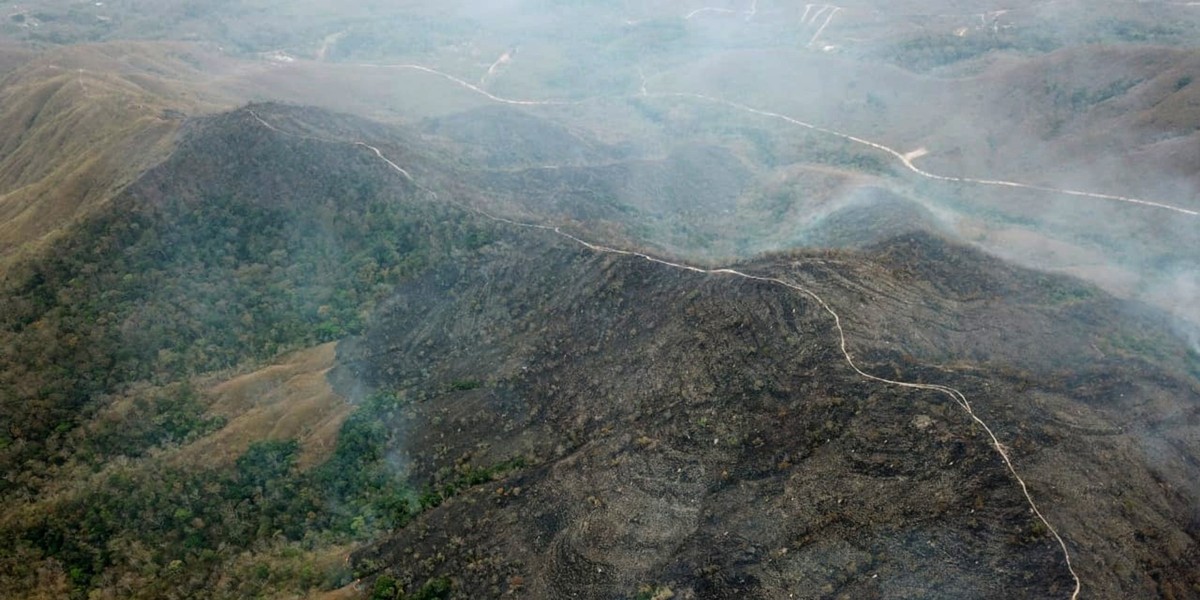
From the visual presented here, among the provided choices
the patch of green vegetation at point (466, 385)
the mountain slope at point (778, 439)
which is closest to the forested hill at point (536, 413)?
the mountain slope at point (778, 439)

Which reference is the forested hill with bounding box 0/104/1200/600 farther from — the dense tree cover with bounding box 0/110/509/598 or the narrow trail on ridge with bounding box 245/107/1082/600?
the narrow trail on ridge with bounding box 245/107/1082/600

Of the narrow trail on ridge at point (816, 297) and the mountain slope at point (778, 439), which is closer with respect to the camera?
the narrow trail on ridge at point (816, 297)

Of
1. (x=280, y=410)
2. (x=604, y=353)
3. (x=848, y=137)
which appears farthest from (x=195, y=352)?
(x=848, y=137)

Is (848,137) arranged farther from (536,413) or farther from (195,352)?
(195,352)

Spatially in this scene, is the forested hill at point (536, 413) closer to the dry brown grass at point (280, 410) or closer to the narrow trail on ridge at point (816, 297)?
the dry brown grass at point (280, 410)

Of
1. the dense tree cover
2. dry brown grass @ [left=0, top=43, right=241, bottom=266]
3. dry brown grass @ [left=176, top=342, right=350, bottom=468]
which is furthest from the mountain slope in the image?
dry brown grass @ [left=0, top=43, right=241, bottom=266]
